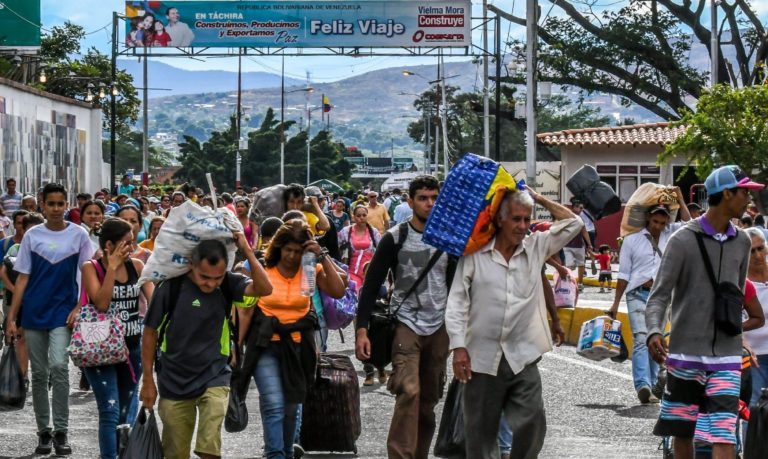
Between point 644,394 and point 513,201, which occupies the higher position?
point 513,201

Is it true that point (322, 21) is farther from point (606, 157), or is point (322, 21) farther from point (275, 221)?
point (275, 221)

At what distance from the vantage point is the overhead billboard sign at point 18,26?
45.4 meters

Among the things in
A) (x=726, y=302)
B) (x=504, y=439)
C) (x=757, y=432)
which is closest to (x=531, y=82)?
(x=504, y=439)

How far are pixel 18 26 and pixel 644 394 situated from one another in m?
36.6

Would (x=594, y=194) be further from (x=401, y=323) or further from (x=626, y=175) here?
(x=626, y=175)

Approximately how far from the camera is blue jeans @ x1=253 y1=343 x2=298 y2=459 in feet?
27.3

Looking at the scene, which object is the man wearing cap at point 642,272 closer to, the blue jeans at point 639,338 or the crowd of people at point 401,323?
the blue jeans at point 639,338

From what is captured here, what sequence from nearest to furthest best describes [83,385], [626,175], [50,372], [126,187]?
[50,372] < [83,385] < [126,187] < [626,175]

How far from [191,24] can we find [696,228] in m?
44.1

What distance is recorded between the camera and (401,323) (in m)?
8.49

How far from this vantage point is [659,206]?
1188cm

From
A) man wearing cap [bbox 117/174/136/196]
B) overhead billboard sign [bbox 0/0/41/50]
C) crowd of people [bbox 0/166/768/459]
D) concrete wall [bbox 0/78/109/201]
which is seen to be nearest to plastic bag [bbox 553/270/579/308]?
crowd of people [bbox 0/166/768/459]

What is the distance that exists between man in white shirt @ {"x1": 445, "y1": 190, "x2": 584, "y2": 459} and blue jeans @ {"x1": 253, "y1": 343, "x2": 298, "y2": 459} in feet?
4.69

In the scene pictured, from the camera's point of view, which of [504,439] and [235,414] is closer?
[235,414]
